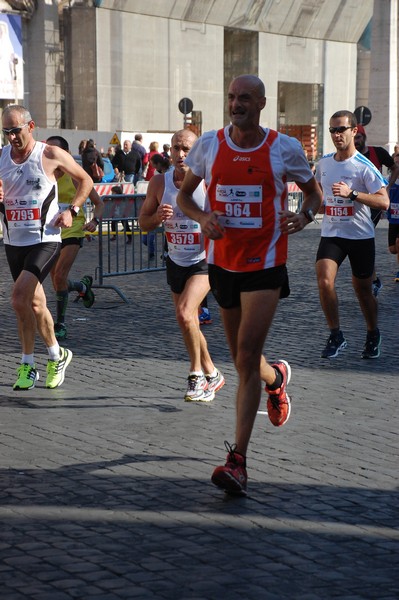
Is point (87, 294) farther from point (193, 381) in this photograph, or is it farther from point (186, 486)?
point (186, 486)

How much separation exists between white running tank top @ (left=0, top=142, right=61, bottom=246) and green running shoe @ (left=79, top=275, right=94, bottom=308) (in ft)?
14.4

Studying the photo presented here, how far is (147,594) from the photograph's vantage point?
4.09 metres

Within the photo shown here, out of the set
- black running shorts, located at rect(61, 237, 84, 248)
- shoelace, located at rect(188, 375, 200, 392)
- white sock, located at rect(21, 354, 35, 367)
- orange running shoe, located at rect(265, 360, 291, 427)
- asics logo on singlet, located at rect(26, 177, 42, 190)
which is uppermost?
asics logo on singlet, located at rect(26, 177, 42, 190)

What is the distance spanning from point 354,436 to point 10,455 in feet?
6.41

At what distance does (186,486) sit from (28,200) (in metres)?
3.18

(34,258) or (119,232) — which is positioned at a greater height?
(34,258)

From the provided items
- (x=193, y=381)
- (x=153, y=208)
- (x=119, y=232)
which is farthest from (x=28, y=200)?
(x=119, y=232)

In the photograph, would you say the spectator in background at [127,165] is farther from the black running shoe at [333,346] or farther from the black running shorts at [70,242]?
the black running shoe at [333,346]

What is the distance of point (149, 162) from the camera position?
1101 inches

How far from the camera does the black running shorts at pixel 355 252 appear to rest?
9.27m

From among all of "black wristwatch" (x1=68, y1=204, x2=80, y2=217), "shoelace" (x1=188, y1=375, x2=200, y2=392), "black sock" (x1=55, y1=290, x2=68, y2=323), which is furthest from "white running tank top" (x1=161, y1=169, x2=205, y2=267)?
"black sock" (x1=55, y1=290, x2=68, y2=323)

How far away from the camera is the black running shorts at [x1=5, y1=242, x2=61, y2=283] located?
7992 millimetres

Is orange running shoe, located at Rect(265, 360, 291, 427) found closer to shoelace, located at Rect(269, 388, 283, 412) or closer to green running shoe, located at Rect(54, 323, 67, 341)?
shoelace, located at Rect(269, 388, 283, 412)

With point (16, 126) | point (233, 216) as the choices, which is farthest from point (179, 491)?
point (16, 126)
